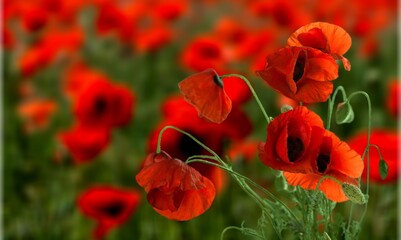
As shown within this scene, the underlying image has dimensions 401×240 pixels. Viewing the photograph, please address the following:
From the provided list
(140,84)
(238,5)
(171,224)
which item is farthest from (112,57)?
(171,224)

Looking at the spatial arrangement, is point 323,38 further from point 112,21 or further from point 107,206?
point 112,21

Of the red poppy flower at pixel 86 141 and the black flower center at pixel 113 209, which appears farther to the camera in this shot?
the red poppy flower at pixel 86 141

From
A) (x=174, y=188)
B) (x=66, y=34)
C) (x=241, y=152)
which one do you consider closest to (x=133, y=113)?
(x=241, y=152)

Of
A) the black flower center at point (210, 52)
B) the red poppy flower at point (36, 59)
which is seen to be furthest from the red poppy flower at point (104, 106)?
the red poppy flower at point (36, 59)

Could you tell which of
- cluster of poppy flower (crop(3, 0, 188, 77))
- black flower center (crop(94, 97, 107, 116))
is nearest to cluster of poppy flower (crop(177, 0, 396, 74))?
cluster of poppy flower (crop(3, 0, 188, 77))

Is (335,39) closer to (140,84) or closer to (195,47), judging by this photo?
(195,47)

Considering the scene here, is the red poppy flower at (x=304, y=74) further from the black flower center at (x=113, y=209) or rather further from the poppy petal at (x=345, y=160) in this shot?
the black flower center at (x=113, y=209)
